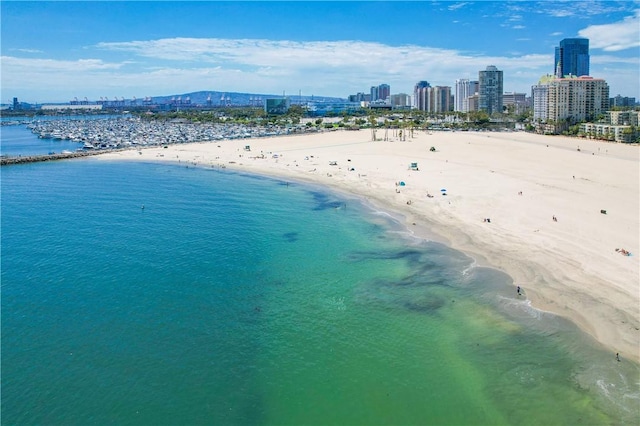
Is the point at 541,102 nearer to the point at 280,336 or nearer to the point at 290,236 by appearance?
the point at 290,236

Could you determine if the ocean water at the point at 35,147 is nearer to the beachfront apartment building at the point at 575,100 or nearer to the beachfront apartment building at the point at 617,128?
the beachfront apartment building at the point at 617,128

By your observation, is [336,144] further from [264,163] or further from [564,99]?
[564,99]

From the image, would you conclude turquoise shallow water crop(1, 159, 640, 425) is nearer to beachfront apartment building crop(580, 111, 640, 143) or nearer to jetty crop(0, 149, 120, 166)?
jetty crop(0, 149, 120, 166)

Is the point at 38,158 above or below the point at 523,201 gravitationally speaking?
above

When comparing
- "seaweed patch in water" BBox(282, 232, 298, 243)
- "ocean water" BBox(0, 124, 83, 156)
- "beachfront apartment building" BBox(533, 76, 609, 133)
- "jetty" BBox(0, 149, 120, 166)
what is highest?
"beachfront apartment building" BBox(533, 76, 609, 133)

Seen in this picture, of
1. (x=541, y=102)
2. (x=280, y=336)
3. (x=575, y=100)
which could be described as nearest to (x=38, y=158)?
(x=280, y=336)

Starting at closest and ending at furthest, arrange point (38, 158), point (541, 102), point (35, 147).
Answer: point (38, 158)
point (35, 147)
point (541, 102)

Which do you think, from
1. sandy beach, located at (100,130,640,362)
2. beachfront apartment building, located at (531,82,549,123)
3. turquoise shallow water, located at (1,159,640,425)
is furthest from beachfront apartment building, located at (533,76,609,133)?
turquoise shallow water, located at (1,159,640,425)
